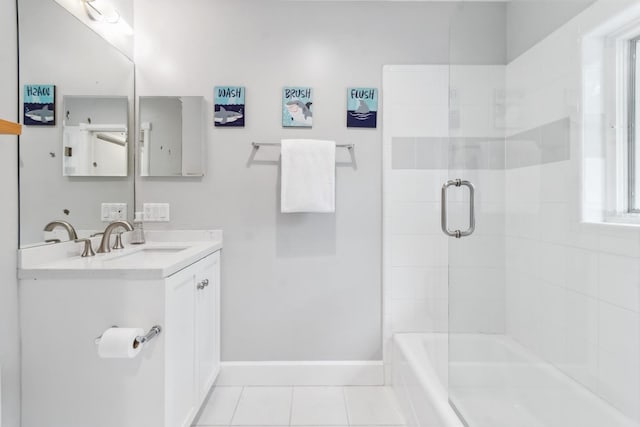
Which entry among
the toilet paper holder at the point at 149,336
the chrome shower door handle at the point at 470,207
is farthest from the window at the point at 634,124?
the toilet paper holder at the point at 149,336

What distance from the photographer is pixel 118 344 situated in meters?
1.16

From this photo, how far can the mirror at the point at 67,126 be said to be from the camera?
1.38 m

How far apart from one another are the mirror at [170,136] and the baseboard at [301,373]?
1217mm

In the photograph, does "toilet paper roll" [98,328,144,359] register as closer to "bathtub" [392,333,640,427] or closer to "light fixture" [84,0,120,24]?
"bathtub" [392,333,640,427]

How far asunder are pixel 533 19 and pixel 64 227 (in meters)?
2.06

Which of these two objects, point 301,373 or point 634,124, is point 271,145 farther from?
point 634,124

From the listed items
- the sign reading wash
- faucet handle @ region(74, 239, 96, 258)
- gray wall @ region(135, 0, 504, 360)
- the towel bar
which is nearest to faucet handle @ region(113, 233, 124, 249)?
faucet handle @ region(74, 239, 96, 258)

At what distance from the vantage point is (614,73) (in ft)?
3.25

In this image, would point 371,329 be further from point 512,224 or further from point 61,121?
point 61,121

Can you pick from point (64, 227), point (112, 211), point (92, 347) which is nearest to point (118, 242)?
point (112, 211)

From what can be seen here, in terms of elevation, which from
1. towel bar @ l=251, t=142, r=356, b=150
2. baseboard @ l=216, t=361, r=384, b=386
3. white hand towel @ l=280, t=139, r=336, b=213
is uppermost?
towel bar @ l=251, t=142, r=356, b=150

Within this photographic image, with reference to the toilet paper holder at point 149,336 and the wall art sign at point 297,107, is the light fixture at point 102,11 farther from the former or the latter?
the toilet paper holder at point 149,336

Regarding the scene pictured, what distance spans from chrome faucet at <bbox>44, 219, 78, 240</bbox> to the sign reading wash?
1.36 feet

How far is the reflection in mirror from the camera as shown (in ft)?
5.21
